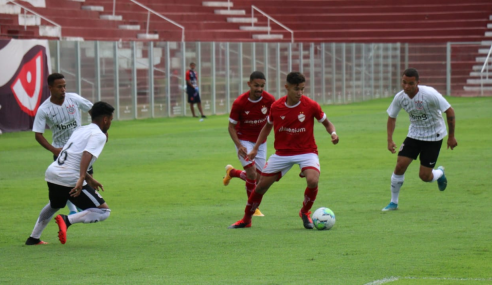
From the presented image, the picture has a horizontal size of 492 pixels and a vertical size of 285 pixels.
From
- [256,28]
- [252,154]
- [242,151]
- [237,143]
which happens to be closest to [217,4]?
[256,28]

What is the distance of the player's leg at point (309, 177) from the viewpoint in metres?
9.80

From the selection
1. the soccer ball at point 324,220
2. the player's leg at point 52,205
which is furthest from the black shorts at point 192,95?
the player's leg at point 52,205

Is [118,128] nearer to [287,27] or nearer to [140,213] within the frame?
[140,213]

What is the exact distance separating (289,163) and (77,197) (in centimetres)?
254

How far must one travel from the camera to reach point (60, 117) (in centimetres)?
1095

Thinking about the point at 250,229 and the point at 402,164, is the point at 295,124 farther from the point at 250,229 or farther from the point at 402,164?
the point at 402,164

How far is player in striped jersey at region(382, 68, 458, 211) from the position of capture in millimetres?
11086

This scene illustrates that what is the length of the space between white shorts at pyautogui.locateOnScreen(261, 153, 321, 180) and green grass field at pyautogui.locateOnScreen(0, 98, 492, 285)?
69 centimetres

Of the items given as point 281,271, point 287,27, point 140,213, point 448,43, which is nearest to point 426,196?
point 140,213

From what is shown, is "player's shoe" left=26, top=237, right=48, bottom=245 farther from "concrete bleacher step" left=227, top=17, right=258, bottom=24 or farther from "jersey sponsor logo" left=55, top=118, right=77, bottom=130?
"concrete bleacher step" left=227, top=17, right=258, bottom=24

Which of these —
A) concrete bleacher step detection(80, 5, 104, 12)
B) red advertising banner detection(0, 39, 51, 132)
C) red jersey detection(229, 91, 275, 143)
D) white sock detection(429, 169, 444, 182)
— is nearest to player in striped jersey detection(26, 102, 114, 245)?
red jersey detection(229, 91, 275, 143)

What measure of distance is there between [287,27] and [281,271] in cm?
4291

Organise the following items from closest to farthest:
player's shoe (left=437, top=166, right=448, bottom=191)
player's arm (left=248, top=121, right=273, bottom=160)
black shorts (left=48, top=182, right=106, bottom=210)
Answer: black shorts (left=48, top=182, right=106, bottom=210) < player's arm (left=248, top=121, right=273, bottom=160) < player's shoe (left=437, top=166, right=448, bottom=191)

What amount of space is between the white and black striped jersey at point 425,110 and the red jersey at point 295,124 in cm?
181
